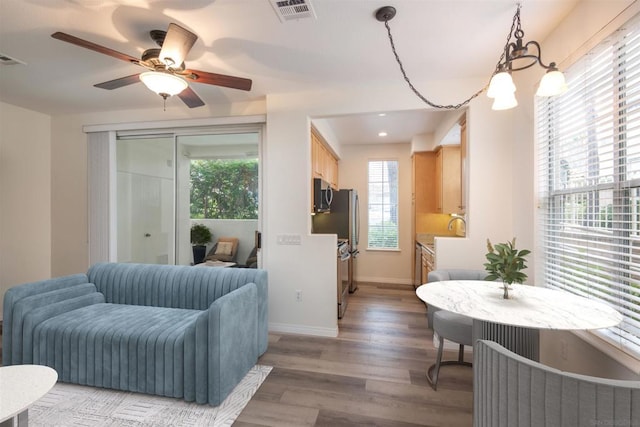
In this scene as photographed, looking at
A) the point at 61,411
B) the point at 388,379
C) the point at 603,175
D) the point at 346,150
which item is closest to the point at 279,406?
the point at 388,379

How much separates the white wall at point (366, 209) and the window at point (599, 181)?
10.7ft

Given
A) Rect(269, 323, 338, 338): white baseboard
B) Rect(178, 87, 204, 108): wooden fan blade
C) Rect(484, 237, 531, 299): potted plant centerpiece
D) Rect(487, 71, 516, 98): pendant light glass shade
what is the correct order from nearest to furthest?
Rect(487, 71, 516, 98): pendant light glass shade → Rect(484, 237, 531, 299): potted plant centerpiece → Rect(178, 87, 204, 108): wooden fan blade → Rect(269, 323, 338, 338): white baseboard

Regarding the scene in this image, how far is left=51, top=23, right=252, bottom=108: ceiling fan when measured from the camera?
1720 mm

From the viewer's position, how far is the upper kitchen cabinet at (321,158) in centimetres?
359

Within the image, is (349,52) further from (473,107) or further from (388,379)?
(388,379)

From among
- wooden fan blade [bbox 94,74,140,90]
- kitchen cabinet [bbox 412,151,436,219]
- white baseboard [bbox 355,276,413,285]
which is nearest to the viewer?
wooden fan blade [bbox 94,74,140,90]

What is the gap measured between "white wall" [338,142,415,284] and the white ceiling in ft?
8.98

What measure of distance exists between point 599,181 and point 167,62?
2.81 meters

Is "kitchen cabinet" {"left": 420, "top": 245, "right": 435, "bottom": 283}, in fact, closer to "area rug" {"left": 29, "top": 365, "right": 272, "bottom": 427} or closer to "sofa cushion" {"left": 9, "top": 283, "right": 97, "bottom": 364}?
"area rug" {"left": 29, "top": 365, "right": 272, "bottom": 427}

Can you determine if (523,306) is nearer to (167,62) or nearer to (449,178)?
(167,62)

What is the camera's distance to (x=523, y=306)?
154cm

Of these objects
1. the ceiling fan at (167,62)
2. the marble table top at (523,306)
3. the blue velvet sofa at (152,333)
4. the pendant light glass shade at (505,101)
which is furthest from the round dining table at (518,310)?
the ceiling fan at (167,62)

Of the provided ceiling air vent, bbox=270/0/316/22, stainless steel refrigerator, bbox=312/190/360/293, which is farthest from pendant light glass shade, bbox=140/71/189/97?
stainless steel refrigerator, bbox=312/190/360/293

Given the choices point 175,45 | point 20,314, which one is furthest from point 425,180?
point 20,314
